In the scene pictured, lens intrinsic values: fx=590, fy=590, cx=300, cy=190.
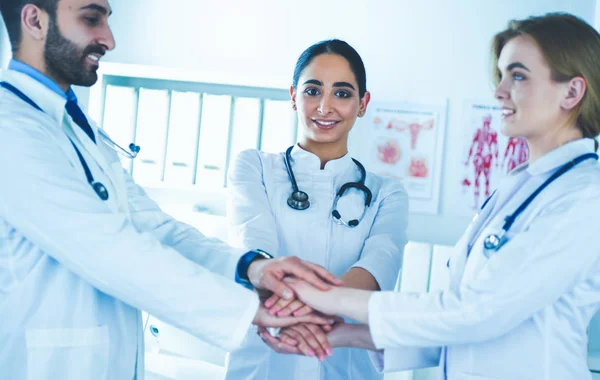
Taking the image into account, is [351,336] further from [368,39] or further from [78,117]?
[368,39]

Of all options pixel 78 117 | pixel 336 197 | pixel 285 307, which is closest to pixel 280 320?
pixel 285 307

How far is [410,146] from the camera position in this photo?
2.83 metres

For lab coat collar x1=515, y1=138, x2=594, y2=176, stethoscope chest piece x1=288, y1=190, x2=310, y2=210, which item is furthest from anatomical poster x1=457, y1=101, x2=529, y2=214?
lab coat collar x1=515, y1=138, x2=594, y2=176

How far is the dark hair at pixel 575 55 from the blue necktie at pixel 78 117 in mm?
1050

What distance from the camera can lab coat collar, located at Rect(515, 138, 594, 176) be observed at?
1.28 metres

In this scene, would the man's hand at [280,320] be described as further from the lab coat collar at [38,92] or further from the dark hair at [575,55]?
the dark hair at [575,55]

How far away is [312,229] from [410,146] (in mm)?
1289

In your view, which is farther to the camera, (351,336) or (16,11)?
(351,336)

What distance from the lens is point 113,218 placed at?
1.22 m

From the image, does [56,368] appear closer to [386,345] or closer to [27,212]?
[27,212]

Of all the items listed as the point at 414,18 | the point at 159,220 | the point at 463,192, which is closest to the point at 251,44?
the point at 414,18

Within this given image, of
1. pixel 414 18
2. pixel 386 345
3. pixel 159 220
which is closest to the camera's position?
pixel 386 345

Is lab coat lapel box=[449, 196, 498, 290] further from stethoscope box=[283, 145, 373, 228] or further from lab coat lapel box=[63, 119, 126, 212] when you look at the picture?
lab coat lapel box=[63, 119, 126, 212]

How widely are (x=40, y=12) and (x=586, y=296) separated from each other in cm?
133
